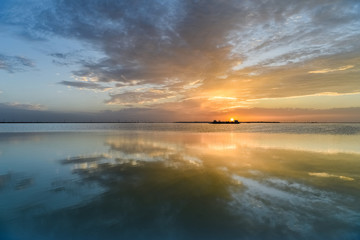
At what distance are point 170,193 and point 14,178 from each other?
11.1 metres

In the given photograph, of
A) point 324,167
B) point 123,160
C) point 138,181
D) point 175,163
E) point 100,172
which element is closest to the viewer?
point 138,181

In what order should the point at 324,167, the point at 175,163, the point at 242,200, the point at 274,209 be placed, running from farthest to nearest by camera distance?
1. the point at 175,163
2. the point at 324,167
3. the point at 242,200
4. the point at 274,209

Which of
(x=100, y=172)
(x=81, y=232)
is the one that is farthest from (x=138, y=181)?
(x=81, y=232)

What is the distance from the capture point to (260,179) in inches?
486

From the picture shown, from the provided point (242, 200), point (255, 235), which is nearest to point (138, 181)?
point (242, 200)

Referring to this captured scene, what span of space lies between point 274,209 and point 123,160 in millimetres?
14135

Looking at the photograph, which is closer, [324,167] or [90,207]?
[90,207]

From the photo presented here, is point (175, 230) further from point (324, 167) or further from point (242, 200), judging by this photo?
point (324, 167)

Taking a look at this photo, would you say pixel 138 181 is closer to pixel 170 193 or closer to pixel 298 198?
pixel 170 193

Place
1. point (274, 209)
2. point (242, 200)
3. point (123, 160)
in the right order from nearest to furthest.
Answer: point (274, 209)
point (242, 200)
point (123, 160)

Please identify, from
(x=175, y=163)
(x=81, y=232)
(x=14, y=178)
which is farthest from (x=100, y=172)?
(x=81, y=232)

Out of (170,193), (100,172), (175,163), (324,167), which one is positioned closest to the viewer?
(170,193)

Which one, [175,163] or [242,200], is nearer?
[242,200]

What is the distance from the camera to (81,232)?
259 inches
